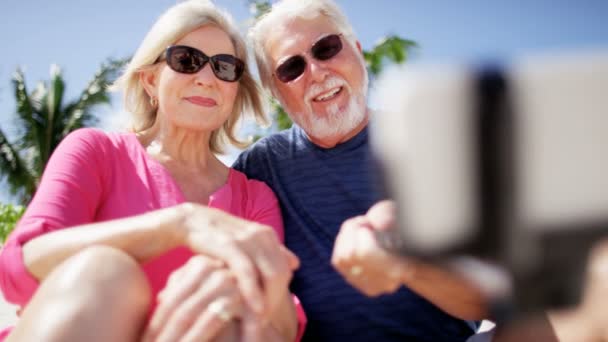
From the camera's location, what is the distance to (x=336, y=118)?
1989mm

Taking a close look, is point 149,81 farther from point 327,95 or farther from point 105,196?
point 327,95

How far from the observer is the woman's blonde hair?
190cm

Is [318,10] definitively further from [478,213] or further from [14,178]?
[14,178]

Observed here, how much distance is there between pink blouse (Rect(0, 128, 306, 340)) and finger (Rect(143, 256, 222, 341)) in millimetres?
186

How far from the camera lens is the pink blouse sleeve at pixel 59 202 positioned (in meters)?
1.12

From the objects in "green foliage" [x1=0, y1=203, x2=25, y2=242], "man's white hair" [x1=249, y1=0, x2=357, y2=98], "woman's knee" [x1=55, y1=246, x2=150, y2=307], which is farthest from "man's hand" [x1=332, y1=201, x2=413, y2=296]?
"green foliage" [x1=0, y1=203, x2=25, y2=242]

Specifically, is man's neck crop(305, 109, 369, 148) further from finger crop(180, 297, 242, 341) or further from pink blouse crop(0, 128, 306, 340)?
finger crop(180, 297, 242, 341)

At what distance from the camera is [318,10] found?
2191mm

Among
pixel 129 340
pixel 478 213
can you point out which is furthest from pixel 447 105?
pixel 129 340

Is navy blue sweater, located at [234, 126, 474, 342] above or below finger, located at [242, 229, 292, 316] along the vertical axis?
below

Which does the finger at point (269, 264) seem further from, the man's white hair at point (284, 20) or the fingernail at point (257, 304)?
the man's white hair at point (284, 20)

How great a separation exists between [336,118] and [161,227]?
1118 mm

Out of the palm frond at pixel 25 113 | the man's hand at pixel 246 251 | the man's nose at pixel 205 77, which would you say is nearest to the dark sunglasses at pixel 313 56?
the man's nose at pixel 205 77

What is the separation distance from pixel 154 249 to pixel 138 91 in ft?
4.13
